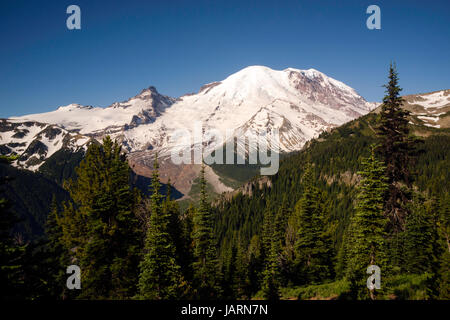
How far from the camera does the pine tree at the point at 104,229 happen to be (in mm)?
22016

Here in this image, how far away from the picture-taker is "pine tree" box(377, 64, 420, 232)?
73.1 ft

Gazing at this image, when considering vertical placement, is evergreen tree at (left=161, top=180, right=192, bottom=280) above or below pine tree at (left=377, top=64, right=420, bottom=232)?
below

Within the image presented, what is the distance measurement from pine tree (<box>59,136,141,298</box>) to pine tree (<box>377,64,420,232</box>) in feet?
69.1

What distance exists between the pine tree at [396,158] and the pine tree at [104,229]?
21067 mm

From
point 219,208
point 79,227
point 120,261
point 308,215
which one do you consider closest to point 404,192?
point 308,215

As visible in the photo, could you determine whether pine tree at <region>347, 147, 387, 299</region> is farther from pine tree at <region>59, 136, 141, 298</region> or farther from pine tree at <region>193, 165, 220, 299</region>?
pine tree at <region>193, 165, 220, 299</region>

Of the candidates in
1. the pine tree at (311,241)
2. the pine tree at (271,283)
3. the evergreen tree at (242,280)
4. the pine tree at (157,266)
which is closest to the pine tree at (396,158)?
the pine tree at (311,241)

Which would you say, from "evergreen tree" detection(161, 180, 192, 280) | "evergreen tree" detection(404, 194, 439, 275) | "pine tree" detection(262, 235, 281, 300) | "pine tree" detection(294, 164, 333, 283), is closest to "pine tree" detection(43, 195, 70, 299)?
"evergreen tree" detection(161, 180, 192, 280)

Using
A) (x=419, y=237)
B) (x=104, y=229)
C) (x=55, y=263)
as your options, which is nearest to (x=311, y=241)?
(x=419, y=237)

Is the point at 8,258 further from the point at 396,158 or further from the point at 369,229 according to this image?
the point at 396,158

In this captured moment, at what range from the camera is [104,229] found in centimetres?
2236

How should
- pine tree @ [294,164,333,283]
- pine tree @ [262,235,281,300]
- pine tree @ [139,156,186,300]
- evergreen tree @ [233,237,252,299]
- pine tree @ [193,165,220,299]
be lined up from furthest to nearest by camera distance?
evergreen tree @ [233,237,252,299]
pine tree @ [294,164,333,283]
pine tree @ [193,165,220,299]
pine tree @ [262,235,281,300]
pine tree @ [139,156,186,300]

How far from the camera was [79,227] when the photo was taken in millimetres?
26906
